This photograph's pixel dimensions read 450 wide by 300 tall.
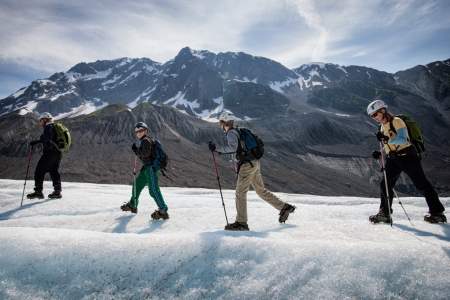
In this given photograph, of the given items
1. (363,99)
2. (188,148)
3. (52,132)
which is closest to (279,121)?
(188,148)

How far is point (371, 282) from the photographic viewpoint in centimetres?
293

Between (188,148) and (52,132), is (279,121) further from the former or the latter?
(52,132)

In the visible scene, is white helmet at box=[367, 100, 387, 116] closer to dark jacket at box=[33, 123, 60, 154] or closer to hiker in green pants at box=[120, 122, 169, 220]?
hiker in green pants at box=[120, 122, 169, 220]

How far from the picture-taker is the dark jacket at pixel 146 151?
264 inches

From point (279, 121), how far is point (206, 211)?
9655 cm

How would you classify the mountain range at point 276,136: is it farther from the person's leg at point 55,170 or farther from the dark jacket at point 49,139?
the dark jacket at point 49,139

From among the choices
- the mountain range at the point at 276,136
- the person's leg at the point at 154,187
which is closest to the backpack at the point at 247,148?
the person's leg at the point at 154,187

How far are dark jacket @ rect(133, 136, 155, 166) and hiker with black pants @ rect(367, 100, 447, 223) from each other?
4380 millimetres

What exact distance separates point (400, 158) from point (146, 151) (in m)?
4.99

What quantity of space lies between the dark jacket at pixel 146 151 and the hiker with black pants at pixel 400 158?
4.38 meters

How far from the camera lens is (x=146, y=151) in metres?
6.72

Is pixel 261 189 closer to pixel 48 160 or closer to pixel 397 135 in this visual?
pixel 397 135

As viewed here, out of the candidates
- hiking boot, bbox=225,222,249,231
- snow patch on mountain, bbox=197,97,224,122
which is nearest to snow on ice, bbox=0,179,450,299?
hiking boot, bbox=225,222,249,231

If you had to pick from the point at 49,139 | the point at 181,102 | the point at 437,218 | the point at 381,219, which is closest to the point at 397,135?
the point at 381,219
